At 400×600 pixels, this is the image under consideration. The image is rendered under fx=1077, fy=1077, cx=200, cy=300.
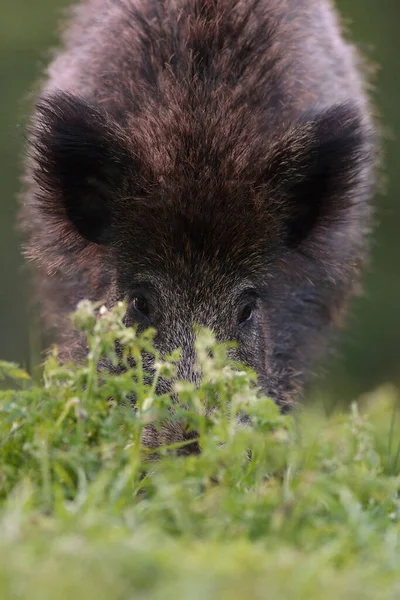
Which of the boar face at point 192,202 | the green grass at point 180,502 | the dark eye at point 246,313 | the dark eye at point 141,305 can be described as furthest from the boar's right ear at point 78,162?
the green grass at point 180,502

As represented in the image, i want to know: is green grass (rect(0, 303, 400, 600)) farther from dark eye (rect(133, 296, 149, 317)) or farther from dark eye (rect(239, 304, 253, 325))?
dark eye (rect(239, 304, 253, 325))

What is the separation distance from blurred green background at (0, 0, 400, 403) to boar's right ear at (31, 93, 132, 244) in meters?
5.98

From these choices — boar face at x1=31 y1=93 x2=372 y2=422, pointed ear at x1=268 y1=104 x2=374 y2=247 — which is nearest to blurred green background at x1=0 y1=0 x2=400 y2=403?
pointed ear at x1=268 y1=104 x2=374 y2=247

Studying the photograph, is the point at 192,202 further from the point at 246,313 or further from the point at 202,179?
the point at 246,313

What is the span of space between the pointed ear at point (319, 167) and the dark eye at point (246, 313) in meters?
0.46

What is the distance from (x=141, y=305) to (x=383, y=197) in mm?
7658

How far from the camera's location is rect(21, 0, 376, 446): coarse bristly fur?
479 cm

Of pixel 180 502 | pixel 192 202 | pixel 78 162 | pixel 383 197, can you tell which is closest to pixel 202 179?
pixel 192 202

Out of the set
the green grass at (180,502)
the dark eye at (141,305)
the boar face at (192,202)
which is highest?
the boar face at (192,202)

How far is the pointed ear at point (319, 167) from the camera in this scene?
4.93m

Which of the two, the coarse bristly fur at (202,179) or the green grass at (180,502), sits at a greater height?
the coarse bristly fur at (202,179)

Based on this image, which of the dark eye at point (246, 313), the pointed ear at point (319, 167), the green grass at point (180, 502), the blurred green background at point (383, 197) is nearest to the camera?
the green grass at point (180, 502)

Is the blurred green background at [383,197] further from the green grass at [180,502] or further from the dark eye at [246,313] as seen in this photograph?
the green grass at [180,502]

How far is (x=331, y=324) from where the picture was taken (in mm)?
6832
